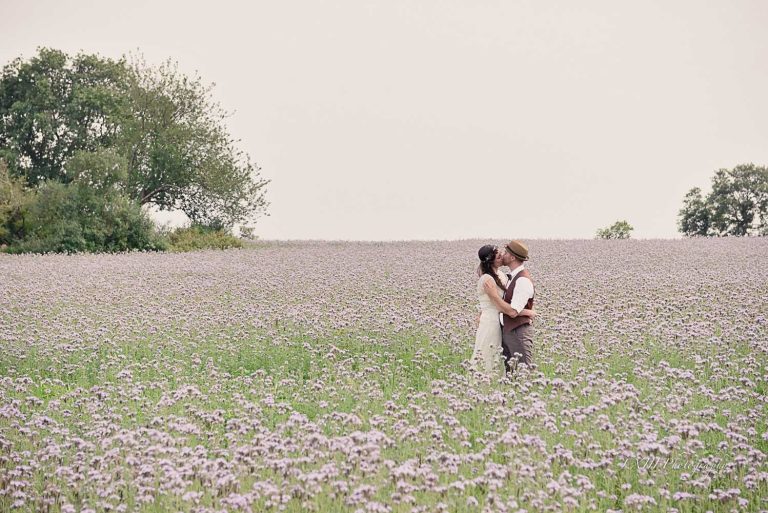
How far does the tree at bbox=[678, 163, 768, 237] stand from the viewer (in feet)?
166

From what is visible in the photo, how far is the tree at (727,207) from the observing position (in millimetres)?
50625

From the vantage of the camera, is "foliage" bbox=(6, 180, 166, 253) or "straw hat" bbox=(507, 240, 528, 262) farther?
"foliage" bbox=(6, 180, 166, 253)

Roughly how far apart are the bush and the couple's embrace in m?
26.9

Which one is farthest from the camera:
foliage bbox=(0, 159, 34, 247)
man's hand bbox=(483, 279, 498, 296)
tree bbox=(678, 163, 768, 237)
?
tree bbox=(678, 163, 768, 237)

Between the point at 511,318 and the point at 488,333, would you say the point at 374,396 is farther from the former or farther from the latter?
the point at 511,318

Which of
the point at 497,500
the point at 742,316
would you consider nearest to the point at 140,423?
the point at 497,500

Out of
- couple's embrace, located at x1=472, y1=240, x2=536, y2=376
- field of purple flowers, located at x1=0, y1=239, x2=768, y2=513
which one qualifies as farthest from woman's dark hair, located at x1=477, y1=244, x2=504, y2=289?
field of purple flowers, located at x1=0, y1=239, x2=768, y2=513

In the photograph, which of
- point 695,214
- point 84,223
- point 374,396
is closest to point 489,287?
point 374,396

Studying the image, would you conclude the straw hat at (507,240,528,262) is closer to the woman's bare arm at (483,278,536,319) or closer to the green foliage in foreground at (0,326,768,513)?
the woman's bare arm at (483,278,536,319)

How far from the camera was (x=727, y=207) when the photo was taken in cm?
5103

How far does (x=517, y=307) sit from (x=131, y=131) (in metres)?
37.0

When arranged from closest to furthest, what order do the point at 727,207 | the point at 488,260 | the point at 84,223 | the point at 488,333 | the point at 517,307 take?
1. the point at 517,307
2. the point at 488,260
3. the point at 488,333
4. the point at 84,223
5. the point at 727,207

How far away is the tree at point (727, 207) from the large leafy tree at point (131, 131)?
26.7m

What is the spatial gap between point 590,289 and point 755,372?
21.4 ft
